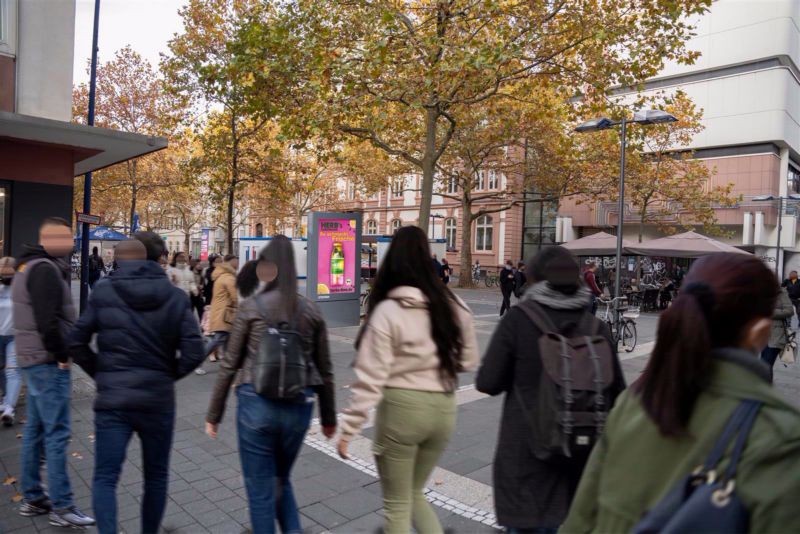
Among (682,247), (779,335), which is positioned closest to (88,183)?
(779,335)

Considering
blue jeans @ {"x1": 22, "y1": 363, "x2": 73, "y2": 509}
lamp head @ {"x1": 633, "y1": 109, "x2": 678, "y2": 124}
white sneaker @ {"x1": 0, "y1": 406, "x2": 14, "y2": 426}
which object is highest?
lamp head @ {"x1": 633, "y1": 109, "x2": 678, "y2": 124}

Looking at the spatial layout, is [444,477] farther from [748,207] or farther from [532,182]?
[748,207]

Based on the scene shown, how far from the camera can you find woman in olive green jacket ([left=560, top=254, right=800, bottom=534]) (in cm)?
120

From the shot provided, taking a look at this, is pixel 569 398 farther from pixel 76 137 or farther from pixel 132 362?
pixel 76 137

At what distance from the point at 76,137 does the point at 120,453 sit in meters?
6.62

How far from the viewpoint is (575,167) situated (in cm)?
2681

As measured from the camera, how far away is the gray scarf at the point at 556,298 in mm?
2615

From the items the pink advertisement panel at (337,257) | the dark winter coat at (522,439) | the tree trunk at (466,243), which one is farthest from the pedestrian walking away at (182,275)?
the tree trunk at (466,243)

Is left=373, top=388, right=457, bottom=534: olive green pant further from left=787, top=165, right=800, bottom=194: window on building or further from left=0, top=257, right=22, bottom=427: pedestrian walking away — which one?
left=787, top=165, right=800, bottom=194: window on building

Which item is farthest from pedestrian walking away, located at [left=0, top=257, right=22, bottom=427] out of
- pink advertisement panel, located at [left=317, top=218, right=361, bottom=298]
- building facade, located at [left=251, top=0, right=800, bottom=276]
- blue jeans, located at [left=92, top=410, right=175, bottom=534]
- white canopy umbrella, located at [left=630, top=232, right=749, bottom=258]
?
building facade, located at [left=251, top=0, right=800, bottom=276]

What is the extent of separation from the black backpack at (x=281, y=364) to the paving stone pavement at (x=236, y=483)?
1074mm

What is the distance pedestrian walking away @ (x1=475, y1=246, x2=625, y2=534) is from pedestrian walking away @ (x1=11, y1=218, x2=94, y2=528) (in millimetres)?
2734

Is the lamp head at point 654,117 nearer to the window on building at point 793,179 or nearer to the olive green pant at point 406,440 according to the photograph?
the olive green pant at point 406,440

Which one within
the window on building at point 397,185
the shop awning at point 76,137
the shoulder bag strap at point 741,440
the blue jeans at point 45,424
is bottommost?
the blue jeans at point 45,424
